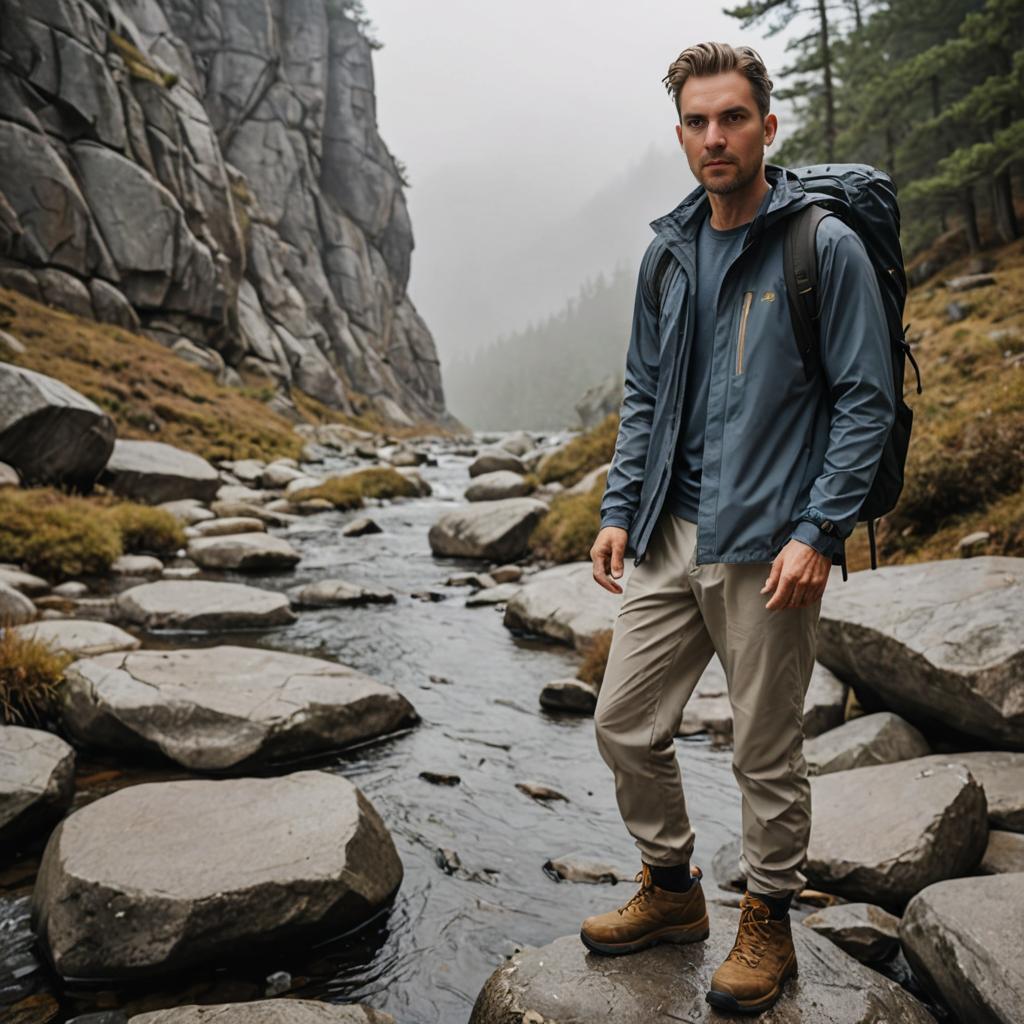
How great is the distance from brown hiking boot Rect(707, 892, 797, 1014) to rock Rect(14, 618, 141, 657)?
18.5ft

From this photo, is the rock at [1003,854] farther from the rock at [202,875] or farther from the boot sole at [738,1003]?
the rock at [202,875]

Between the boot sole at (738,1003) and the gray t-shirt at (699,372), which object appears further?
the gray t-shirt at (699,372)

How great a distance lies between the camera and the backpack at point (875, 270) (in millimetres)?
2484

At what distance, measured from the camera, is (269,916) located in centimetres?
350

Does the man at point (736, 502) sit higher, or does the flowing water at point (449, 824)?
the man at point (736, 502)

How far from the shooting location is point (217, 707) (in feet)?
18.1

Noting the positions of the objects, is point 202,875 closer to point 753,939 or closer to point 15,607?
point 753,939

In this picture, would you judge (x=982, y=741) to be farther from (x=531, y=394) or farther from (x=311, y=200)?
(x=531, y=394)

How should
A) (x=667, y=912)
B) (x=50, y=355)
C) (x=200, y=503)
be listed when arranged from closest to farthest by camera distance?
(x=667, y=912) < (x=200, y=503) < (x=50, y=355)

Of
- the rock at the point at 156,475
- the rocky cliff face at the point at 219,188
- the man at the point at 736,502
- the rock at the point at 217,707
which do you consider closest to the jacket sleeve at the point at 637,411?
the man at the point at 736,502

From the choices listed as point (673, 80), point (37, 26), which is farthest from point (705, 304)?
point (37, 26)

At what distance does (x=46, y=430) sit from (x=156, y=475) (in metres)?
2.91

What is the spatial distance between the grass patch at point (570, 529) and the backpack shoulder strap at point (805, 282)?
9730 mm

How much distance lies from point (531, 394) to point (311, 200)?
109 metres
